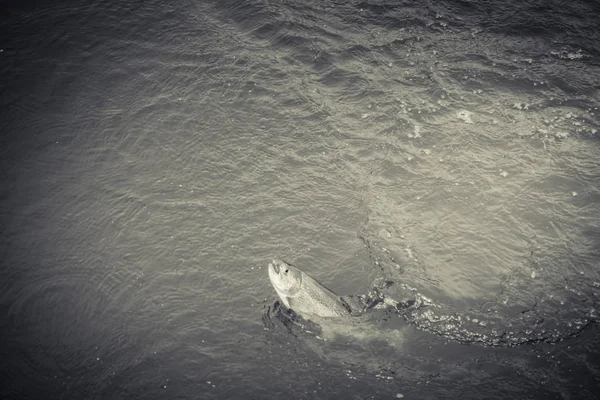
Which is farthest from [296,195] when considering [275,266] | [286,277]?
[286,277]

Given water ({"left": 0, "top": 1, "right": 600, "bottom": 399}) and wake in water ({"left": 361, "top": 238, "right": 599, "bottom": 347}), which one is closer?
water ({"left": 0, "top": 1, "right": 600, "bottom": 399})

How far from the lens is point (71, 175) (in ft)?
24.1

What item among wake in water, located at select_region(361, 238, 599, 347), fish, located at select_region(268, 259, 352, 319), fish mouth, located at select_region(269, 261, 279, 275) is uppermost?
fish mouth, located at select_region(269, 261, 279, 275)

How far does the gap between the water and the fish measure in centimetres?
29

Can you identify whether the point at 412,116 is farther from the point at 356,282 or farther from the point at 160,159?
the point at 160,159

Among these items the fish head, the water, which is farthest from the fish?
the water

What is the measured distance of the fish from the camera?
541 centimetres

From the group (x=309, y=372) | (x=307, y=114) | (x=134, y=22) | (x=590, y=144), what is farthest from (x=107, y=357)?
(x=590, y=144)

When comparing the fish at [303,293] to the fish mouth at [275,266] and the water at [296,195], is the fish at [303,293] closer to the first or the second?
the fish mouth at [275,266]

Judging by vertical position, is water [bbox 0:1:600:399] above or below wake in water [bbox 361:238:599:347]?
above

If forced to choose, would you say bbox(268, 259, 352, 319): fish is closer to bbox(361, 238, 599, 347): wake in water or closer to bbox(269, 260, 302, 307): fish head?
bbox(269, 260, 302, 307): fish head

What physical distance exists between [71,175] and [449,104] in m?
7.14

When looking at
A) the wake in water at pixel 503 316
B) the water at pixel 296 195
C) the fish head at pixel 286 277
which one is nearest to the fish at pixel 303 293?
the fish head at pixel 286 277

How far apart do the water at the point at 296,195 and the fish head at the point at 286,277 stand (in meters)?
0.49
